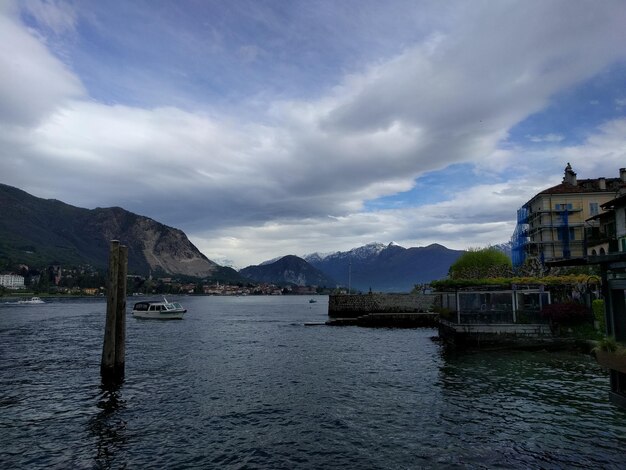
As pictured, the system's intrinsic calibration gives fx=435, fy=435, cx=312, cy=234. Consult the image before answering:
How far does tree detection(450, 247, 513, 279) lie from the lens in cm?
8578

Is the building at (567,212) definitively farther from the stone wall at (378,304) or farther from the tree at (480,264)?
the stone wall at (378,304)

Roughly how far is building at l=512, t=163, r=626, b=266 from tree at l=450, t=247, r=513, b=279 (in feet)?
22.8

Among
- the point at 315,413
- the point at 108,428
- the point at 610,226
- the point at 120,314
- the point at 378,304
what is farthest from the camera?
the point at 378,304

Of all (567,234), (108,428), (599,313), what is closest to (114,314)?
(108,428)

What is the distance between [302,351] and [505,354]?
63.0ft

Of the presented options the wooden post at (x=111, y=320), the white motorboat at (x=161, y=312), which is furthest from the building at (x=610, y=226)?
the white motorboat at (x=161, y=312)

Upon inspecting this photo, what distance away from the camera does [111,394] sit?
83.3ft

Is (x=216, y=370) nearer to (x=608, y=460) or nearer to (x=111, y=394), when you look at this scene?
(x=111, y=394)

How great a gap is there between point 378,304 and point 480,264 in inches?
929

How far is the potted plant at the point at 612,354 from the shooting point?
38.2ft

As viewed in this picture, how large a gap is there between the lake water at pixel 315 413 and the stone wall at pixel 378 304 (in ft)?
183

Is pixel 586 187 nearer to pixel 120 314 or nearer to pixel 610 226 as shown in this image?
pixel 610 226

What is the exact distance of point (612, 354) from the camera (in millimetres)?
12008

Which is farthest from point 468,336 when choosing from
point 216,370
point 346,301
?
point 346,301
